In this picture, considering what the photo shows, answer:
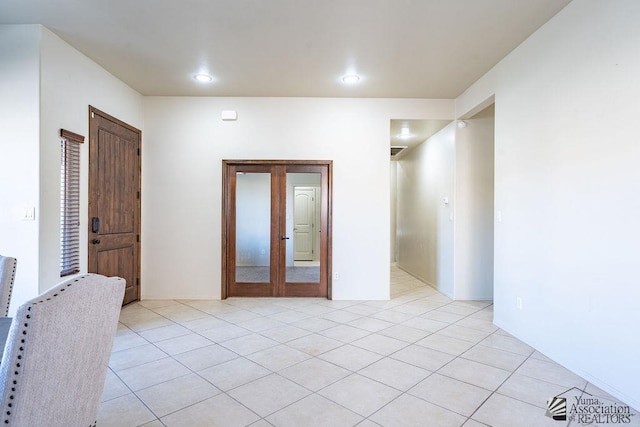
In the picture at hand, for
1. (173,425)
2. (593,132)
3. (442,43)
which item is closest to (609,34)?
(593,132)

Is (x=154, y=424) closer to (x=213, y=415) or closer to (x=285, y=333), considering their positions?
(x=213, y=415)

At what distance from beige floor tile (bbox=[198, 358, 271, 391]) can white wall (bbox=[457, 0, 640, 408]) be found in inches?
98.3

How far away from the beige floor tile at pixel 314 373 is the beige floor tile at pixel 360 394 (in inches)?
2.9

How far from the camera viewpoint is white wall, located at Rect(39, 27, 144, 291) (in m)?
3.00

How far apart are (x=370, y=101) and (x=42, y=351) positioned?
15.3 ft

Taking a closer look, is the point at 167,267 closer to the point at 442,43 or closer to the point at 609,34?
the point at 442,43

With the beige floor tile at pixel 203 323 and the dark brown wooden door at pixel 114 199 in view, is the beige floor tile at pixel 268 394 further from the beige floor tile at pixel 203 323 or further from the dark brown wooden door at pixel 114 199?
the dark brown wooden door at pixel 114 199

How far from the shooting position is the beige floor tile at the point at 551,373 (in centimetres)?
247

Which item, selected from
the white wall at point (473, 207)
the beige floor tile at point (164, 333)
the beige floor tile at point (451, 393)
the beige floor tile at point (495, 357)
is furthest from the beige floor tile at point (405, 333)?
the beige floor tile at point (164, 333)

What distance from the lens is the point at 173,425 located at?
196 cm

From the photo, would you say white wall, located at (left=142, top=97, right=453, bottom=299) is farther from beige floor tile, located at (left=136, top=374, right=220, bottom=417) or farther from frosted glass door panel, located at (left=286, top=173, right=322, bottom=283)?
beige floor tile, located at (left=136, top=374, right=220, bottom=417)

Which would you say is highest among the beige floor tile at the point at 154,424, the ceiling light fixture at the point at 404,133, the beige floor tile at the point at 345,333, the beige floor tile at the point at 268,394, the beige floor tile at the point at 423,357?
the ceiling light fixture at the point at 404,133

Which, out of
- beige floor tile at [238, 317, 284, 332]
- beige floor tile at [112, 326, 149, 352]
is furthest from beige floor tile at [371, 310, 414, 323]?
beige floor tile at [112, 326, 149, 352]

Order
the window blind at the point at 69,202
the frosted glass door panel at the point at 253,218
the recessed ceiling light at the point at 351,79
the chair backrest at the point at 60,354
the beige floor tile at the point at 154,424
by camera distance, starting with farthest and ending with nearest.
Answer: the frosted glass door panel at the point at 253,218 < the recessed ceiling light at the point at 351,79 < the window blind at the point at 69,202 < the beige floor tile at the point at 154,424 < the chair backrest at the point at 60,354
